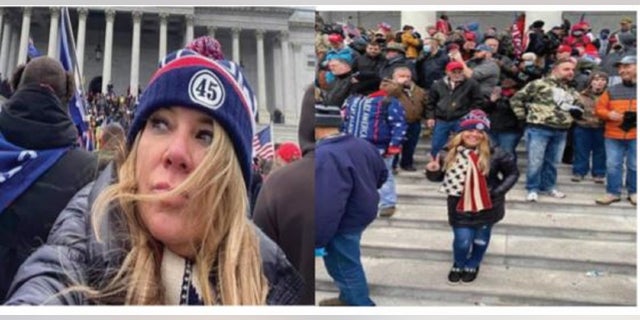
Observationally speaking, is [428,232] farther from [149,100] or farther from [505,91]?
[149,100]

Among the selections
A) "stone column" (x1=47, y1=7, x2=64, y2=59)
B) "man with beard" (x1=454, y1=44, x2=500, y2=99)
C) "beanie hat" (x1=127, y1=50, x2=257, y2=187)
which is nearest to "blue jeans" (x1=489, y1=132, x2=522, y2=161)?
"man with beard" (x1=454, y1=44, x2=500, y2=99)

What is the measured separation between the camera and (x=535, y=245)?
3594 millimetres

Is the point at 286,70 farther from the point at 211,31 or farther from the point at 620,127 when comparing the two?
the point at 620,127

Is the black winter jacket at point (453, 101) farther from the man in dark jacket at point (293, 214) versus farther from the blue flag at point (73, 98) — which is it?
the blue flag at point (73, 98)

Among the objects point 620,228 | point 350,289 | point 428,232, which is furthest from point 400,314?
point 620,228

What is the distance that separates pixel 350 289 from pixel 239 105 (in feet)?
3.53

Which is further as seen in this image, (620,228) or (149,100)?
(620,228)

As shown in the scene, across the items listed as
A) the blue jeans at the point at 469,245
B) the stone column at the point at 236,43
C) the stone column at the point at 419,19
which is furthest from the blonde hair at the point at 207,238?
the stone column at the point at 419,19

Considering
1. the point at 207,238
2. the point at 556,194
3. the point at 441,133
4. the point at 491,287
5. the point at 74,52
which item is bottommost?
the point at 491,287

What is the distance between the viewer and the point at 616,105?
12.1ft

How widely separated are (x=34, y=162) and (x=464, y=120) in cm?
221

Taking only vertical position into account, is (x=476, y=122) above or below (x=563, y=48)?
below

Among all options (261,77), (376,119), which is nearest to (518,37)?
(376,119)

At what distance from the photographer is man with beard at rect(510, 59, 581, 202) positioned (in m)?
3.84
